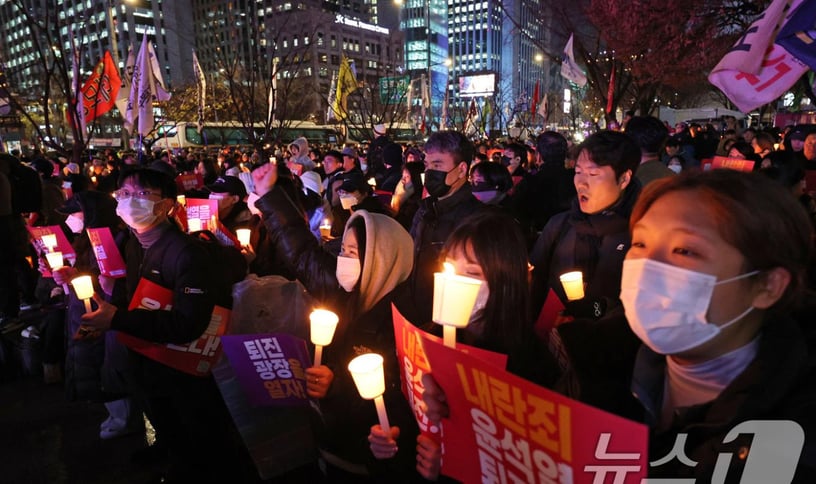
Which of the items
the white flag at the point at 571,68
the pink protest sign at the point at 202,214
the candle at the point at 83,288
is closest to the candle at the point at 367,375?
the candle at the point at 83,288

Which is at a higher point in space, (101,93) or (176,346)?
(101,93)

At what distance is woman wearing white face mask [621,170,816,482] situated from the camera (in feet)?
3.91

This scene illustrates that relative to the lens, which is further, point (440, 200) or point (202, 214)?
point (202, 214)

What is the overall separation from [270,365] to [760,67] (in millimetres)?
5191

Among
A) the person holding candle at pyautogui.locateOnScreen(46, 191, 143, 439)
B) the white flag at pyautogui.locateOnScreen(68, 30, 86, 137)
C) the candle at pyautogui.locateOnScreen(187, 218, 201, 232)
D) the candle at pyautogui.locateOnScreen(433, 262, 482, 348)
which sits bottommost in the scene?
the person holding candle at pyautogui.locateOnScreen(46, 191, 143, 439)

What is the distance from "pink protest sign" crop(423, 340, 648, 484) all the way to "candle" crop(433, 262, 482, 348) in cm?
9

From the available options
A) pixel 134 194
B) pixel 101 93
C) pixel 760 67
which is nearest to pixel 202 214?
pixel 134 194

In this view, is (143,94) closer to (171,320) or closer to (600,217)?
(171,320)

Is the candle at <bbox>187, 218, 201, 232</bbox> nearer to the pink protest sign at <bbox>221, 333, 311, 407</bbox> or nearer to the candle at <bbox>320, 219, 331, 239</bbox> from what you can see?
the candle at <bbox>320, 219, 331, 239</bbox>

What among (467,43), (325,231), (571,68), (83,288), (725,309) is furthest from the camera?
(467,43)

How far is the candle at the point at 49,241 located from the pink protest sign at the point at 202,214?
3.70 ft

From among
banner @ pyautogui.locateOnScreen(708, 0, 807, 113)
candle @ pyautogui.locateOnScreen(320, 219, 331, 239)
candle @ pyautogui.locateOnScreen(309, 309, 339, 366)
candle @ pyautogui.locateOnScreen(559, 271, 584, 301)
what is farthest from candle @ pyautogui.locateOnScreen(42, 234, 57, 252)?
banner @ pyautogui.locateOnScreen(708, 0, 807, 113)

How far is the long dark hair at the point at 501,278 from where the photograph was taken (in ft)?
6.61

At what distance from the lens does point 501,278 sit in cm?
205
